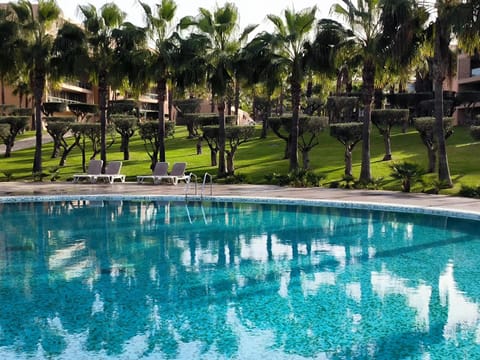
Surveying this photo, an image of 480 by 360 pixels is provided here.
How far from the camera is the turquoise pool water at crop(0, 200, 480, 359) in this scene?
24.1 ft

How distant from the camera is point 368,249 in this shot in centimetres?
1350

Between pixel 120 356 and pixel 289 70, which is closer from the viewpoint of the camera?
pixel 120 356

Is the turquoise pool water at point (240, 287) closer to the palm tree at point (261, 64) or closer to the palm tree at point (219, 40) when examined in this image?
the palm tree at point (261, 64)

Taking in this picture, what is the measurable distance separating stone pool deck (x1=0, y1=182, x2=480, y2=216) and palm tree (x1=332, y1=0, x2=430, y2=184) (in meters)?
2.87

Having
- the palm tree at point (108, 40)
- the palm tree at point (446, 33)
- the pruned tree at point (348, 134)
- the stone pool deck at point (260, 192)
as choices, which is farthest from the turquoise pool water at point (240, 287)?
the palm tree at point (108, 40)

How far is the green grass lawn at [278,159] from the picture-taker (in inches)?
1083

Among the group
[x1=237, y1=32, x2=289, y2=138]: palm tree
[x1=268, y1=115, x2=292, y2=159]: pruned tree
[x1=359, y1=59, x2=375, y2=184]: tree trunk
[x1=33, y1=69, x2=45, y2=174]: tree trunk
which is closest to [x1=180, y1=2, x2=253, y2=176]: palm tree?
[x1=237, y1=32, x2=289, y2=138]: palm tree

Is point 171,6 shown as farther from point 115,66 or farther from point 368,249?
point 368,249

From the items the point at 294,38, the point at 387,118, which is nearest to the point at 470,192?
the point at 294,38

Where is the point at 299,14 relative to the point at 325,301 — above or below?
above

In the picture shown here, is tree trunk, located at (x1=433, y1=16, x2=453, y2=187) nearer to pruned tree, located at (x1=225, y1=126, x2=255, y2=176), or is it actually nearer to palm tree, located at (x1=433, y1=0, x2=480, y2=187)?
palm tree, located at (x1=433, y1=0, x2=480, y2=187)

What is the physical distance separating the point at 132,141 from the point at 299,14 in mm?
25178

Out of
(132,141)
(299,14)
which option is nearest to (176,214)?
(299,14)

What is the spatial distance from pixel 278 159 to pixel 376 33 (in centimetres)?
1188
